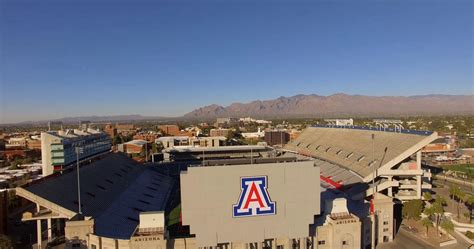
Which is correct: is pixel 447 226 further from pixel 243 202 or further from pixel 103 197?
pixel 103 197

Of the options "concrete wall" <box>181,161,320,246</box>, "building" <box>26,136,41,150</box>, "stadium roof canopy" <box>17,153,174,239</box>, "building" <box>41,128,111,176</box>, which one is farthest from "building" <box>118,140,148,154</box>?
"concrete wall" <box>181,161,320,246</box>

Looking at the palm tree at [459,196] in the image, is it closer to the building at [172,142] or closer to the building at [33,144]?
the building at [172,142]

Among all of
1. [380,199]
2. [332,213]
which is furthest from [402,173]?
[332,213]

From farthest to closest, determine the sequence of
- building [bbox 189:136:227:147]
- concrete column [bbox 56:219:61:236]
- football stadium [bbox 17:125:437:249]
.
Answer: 1. building [bbox 189:136:227:147]
2. concrete column [bbox 56:219:61:236]
3. football stadium [bbox 17:125:437:249]

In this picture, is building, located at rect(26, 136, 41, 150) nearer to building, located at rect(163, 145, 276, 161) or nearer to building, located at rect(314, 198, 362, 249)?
building, located at rect(163, 145, 276, 161)

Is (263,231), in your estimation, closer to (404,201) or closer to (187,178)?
(187,178)

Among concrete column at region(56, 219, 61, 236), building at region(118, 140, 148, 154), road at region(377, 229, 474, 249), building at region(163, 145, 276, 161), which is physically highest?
building at region(163, 145, 276, 161)

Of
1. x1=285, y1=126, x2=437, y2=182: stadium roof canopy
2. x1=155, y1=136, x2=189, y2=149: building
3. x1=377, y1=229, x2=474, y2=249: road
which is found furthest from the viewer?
x1=155, y1=136, x2=189, y2=149: building

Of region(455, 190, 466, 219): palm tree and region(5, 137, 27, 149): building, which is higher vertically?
region(5, 137, 27, 149): building
